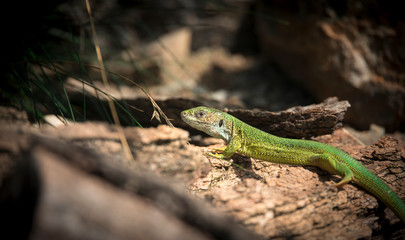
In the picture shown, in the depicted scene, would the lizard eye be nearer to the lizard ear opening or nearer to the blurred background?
the lizard ear opening

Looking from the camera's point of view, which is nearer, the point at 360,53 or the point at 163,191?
the point at 163,191

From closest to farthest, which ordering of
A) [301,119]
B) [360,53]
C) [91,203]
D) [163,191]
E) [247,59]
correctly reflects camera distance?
[91,203] < [163,191] < [301,119] < [360,53] < [247,59]

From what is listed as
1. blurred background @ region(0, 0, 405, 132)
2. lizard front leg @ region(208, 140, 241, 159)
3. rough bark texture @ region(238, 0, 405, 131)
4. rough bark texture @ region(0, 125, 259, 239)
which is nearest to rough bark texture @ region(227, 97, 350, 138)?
lizard front leg @ region(208, 140, 241, 159)

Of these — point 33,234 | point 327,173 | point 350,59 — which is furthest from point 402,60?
point 33,234

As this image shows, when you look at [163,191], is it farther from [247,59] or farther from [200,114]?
[247,59]

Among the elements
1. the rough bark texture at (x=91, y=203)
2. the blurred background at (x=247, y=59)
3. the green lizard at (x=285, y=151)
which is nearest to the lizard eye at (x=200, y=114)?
the green lizard at (x=285, y=151)

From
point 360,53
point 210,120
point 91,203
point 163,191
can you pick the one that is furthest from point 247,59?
point 91,203

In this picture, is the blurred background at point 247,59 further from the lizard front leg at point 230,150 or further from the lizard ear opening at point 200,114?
the lizard front leg at point 230,150
